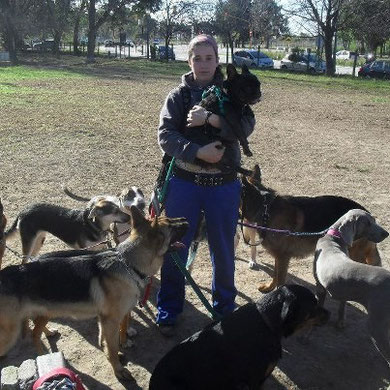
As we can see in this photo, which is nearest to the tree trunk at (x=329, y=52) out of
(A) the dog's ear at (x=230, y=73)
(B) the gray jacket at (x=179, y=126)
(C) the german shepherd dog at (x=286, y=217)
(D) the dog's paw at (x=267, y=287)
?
(C) the german shepherd dog at (x=286, y=217)

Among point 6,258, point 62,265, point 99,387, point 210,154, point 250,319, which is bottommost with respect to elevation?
point 99,387

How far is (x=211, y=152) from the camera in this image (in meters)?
3.71

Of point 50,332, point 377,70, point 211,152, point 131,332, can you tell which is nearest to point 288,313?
point 211,152

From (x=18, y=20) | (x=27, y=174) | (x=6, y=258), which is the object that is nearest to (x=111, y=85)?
(x=27, y=174)

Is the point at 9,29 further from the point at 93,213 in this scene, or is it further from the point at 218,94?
the point at 218,94

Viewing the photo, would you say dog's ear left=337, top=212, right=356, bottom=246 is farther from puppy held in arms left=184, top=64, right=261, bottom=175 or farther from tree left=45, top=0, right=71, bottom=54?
tree left=45, top=0, right=71, bottom=54

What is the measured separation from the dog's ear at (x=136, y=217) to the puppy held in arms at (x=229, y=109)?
2.08ft

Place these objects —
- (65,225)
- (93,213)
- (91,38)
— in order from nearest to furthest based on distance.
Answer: (93,213) < (65,225) < (91,38)

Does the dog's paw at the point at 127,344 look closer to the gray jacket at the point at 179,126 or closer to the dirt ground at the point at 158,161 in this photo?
the dirt ground at the point at 158,161

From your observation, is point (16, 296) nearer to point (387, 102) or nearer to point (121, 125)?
point (121, 125)

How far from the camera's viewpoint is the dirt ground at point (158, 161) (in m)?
4.14

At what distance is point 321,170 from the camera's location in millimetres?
9891

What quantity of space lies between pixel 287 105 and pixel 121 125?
24.7 ft

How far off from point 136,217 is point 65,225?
6.21 ft
